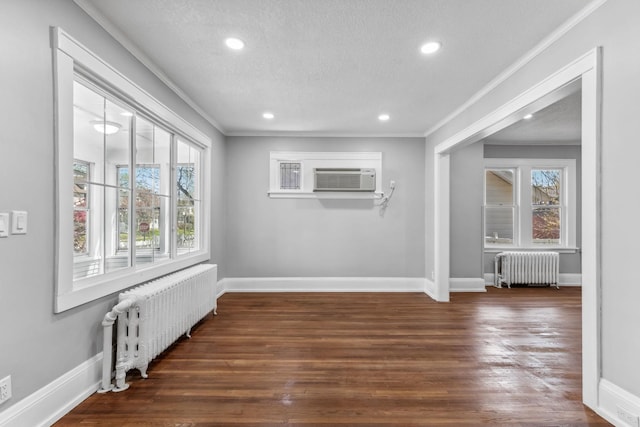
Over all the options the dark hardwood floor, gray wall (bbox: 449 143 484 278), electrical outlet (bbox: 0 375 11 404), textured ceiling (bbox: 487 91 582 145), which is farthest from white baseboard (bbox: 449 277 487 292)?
electrical outlet (bbox: 0 375 11 404)

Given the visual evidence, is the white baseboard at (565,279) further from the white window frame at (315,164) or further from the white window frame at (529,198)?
the white window frame at (315,164)

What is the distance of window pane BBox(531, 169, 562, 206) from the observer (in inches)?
230

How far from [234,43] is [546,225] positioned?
6.30 m

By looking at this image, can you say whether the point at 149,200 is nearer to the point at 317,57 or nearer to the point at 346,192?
the point at 317,57

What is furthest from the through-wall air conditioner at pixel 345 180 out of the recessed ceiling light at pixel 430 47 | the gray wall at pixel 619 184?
the gray wall at pixel 619 184

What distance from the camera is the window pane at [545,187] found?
585cm

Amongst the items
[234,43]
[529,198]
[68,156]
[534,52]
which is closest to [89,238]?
[68,156]

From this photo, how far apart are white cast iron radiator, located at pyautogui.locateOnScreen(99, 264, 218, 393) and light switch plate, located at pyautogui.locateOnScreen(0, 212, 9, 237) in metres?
0.84

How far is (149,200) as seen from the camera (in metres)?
3.03

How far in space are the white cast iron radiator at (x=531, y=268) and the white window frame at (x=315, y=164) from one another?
2.79m

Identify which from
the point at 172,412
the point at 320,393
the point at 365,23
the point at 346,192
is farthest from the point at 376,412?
the point at 346,192

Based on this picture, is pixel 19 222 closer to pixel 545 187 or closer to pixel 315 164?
pixel 315 164

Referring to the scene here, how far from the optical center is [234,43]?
240 centimetres

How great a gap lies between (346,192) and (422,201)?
1279mm
